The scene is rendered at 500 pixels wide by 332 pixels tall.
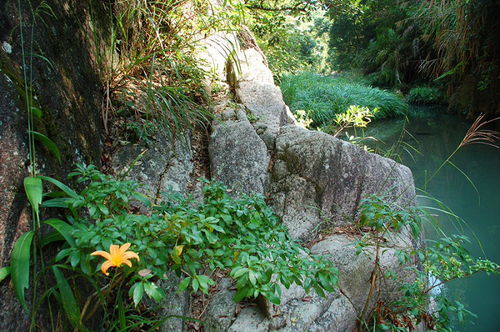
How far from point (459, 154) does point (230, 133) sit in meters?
5.36

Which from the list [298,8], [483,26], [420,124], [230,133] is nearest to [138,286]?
[230,133]

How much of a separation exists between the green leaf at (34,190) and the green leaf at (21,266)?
0.09m

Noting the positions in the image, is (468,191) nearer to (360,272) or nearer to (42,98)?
(360,272)

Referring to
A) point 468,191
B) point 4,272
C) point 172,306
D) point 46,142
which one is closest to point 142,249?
point 4,272

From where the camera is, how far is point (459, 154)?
6.15 metres

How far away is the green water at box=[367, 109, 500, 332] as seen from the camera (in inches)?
113

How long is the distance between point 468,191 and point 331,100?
4.73 m

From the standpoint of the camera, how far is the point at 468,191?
4.67m

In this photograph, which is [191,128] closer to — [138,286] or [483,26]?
[138,286]

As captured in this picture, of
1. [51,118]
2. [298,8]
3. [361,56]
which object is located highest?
[298,8]

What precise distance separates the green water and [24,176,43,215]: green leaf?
1.79m

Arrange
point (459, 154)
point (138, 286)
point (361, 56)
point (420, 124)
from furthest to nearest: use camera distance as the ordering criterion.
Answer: point (361, 56), point (420, 124), point (459, 154), point (138, 286)

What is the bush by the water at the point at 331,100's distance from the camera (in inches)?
310

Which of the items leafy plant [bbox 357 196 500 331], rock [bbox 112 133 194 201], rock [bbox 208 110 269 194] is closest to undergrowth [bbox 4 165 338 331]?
leafy plant [bbox 357 196 500 331]
